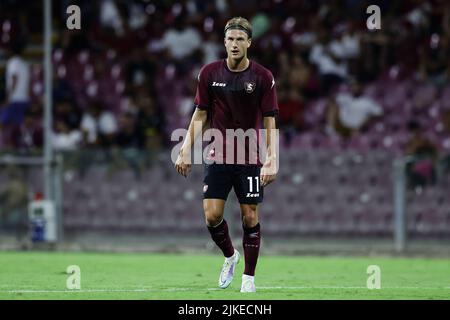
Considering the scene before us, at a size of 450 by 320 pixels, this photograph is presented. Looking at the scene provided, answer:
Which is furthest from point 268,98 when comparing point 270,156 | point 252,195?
point 252,195

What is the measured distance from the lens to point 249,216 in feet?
38.2

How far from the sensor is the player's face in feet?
37.3

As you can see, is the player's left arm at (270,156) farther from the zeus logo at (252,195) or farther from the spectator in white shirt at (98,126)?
the spectator in white shirt at (98,126)

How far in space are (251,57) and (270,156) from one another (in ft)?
40.3

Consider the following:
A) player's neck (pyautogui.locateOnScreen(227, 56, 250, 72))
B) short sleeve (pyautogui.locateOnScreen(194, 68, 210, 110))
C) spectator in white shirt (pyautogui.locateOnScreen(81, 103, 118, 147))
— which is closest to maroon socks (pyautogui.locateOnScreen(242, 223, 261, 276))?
short sleeve (pyautogui.locateOnScreen(194, 68, 210, 110))

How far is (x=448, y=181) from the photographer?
19734mm

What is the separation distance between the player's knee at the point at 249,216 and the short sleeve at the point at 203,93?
107cm

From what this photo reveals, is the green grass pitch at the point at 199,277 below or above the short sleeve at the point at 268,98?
below

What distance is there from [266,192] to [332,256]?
5.38 ft

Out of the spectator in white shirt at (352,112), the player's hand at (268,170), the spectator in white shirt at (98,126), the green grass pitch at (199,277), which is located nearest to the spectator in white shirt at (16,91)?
the spectator in white shirt at (98,126)

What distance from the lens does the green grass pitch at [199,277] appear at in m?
11.2

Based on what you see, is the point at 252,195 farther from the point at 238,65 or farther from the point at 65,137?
the point at 65,137
